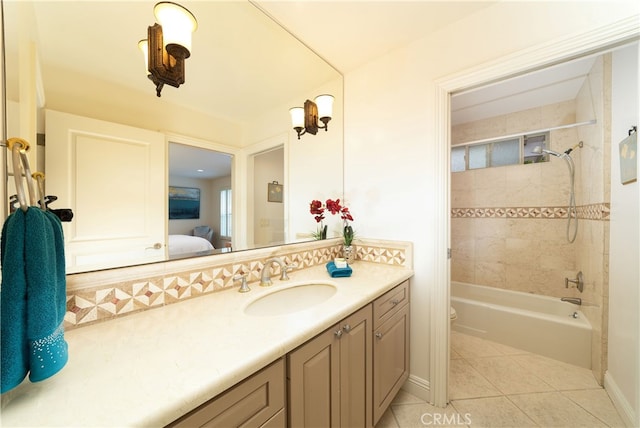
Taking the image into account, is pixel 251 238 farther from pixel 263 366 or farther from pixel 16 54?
pixel 16 54

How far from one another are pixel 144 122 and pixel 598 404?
3003 millimetres

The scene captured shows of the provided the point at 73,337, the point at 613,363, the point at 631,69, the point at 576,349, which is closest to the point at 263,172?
the point at 73,337

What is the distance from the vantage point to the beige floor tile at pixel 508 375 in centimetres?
157

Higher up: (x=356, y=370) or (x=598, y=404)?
(x=356, y=370)

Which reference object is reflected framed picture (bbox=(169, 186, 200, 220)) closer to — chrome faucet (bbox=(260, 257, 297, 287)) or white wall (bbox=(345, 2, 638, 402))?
chrome faucet (bbox=(260, 257, 297, 287))

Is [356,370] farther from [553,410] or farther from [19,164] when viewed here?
[553,410]

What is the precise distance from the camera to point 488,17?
1277 millimetres

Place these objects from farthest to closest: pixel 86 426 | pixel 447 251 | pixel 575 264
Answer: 1. pixel 575 264
2. pixel 447 251
3. pixel 86 426

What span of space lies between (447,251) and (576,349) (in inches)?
59.6

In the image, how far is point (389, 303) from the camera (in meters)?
1.27

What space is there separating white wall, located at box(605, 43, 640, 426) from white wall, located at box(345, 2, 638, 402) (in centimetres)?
69

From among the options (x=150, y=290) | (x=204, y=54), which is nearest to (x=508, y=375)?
(x=150, y=290)

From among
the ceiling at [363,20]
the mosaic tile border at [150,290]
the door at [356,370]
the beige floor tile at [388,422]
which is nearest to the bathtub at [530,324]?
the beige floor tile at [388,422]

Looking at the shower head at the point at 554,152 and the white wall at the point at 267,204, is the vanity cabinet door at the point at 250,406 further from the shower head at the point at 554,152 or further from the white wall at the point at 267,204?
the shower head at the point at 554,152
